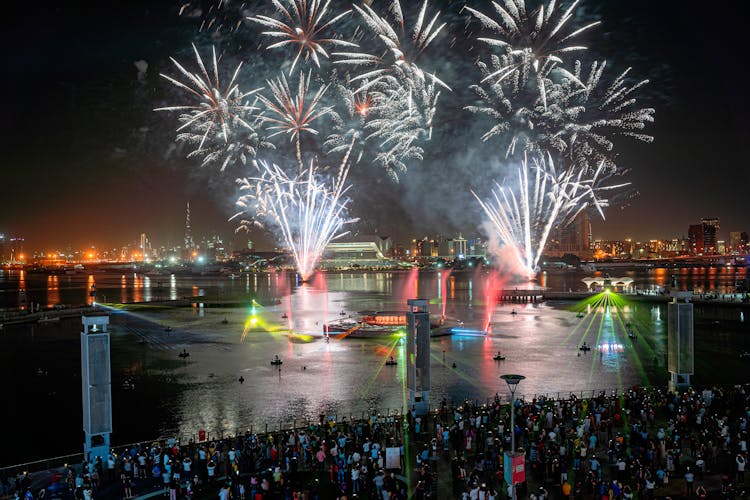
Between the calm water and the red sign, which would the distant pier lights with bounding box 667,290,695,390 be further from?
the red sign


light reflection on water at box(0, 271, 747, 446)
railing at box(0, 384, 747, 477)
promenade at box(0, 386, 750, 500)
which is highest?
promenade at box(0, 386, 750, 500)

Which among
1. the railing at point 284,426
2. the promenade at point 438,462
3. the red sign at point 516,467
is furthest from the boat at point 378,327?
the red sign at point 516,467

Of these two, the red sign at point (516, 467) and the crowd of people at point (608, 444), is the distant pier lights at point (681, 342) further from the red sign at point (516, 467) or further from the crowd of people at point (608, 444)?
the red sign at point (516, 467)

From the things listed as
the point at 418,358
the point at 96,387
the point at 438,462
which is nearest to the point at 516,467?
the point at 438,462

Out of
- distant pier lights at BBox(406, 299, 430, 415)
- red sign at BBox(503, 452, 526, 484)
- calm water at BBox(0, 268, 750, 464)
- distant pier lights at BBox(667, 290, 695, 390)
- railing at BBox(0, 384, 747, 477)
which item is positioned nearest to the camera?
red sign at BBox(503, 452, 526, 484)

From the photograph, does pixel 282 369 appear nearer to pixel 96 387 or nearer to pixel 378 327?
pixel 378 327

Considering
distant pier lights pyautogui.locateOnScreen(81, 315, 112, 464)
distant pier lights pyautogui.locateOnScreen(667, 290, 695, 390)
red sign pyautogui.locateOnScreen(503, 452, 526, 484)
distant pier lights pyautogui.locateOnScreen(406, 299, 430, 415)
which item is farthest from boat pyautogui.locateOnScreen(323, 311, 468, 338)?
red sign pyautogui.locateOnScreen(503, 452, 526, 484)
